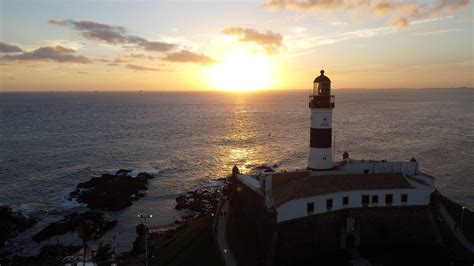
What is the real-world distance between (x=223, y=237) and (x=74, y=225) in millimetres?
21601

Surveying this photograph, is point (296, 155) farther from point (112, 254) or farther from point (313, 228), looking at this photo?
point (313, 228)

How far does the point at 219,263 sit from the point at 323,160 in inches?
435

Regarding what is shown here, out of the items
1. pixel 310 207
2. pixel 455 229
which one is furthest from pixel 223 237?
pixel 455 229

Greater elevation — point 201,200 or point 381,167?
point 381,167

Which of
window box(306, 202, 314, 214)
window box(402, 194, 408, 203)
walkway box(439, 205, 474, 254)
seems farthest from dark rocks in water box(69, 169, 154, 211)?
walkway box(439, 205, 474, 254)

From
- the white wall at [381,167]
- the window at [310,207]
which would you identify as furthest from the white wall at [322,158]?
the window at [310,207]

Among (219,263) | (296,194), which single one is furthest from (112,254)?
(296,194)

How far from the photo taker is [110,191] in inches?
2093

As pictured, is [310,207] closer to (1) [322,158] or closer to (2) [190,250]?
(1) [322,158]

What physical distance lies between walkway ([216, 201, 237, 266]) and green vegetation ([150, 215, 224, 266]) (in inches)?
17.4

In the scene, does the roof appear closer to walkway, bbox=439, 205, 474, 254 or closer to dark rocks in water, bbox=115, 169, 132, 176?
walkway, bbox=439, 205, 474, 254

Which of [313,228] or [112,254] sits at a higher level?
[313,228]

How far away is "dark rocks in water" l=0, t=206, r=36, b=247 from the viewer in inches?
1617

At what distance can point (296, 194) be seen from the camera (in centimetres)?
2414
